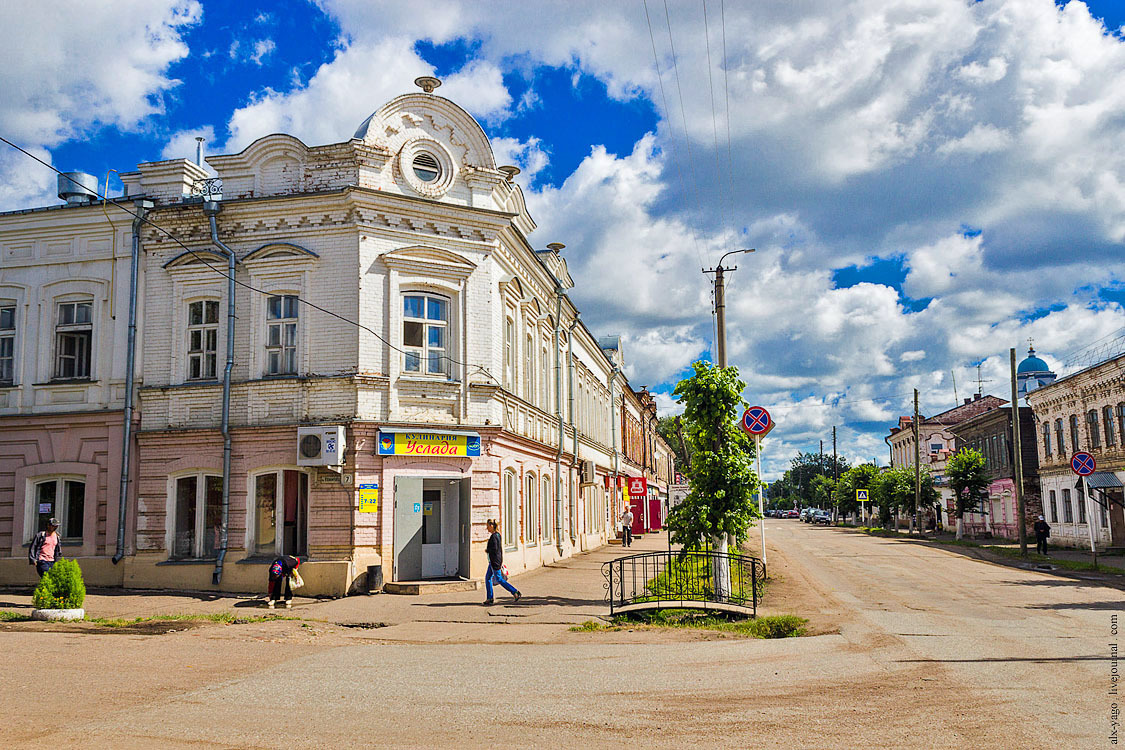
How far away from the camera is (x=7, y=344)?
20.1 metres

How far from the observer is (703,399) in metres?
15.8

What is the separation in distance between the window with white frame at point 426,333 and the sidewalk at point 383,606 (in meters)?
4.94

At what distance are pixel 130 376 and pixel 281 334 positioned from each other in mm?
3749

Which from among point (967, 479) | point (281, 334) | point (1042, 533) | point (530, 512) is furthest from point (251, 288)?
point (967, 479)

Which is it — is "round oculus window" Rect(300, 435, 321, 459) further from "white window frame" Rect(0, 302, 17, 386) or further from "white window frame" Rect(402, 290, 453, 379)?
"white window frame" Rect(0, 302, 17, 386)

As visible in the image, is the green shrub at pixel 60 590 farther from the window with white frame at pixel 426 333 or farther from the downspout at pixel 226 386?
the window with white frame at pixel 426 333

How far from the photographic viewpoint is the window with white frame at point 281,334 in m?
18.2

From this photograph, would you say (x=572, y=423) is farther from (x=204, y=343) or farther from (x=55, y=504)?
(x=55, y=504)

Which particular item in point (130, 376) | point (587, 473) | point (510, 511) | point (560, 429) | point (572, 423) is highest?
point (130, 376)

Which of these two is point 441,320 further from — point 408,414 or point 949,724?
point 949,724

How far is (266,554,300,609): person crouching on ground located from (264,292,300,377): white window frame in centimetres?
446

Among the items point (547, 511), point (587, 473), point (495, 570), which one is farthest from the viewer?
point (587, 473)

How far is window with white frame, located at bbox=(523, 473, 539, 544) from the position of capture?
22297 millimetres

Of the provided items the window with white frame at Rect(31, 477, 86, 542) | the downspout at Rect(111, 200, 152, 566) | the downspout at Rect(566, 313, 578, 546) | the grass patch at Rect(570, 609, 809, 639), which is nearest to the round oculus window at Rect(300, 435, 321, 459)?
the downspout at Rect(111, 200, 152, 566)
